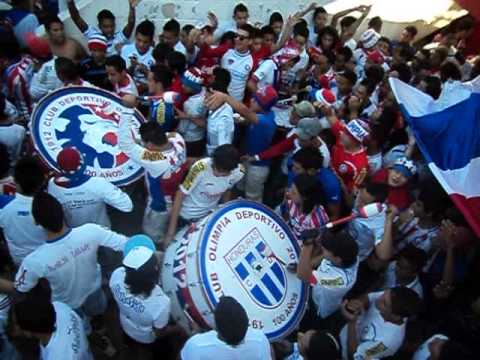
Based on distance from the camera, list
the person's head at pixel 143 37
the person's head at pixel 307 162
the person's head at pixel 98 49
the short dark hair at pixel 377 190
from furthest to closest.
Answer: the person's head at pixel 143 37 < the person's head at pixel 98 49 < the person's head at pixel 307 162 < the short dark hair at pixel 377 190

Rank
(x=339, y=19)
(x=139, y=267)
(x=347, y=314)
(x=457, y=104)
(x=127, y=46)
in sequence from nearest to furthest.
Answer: (x=139, y=267), (x=347, y=314), (x=457, y=104), (x=127, y=46), (x=339, y=19)

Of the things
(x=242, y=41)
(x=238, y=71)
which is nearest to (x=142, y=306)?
(x=238, y=71)

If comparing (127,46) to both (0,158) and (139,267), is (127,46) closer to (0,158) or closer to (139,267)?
(0,158)

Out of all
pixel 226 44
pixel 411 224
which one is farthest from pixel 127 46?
pixel 411 224

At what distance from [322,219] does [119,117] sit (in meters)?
2.40

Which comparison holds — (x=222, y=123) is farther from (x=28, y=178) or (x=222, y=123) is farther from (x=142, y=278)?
(x=142, y=278)

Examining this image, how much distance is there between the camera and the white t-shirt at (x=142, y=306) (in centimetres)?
381

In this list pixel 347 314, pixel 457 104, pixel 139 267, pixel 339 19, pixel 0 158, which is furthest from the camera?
pixel 339 19

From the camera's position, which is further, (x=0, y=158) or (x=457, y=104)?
(x=457, y=104)

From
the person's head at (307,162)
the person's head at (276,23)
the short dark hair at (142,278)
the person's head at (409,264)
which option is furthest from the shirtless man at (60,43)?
the person's head at (409,264)

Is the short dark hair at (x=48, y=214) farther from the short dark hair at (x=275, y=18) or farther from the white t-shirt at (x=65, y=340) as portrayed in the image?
the short dark hair at (x=275, y=18)

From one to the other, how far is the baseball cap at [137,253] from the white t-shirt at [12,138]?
234 centimetres

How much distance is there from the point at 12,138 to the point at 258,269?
300 cm

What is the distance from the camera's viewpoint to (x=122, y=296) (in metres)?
3.88
